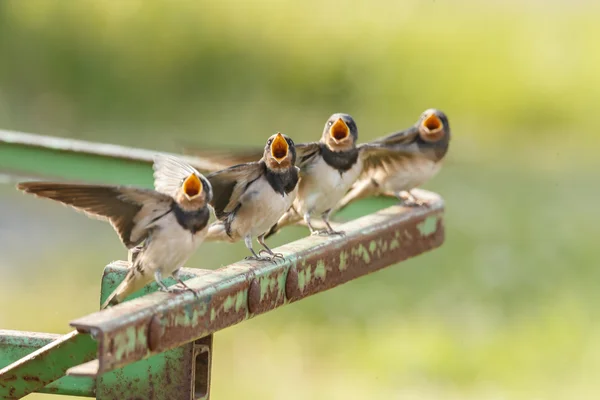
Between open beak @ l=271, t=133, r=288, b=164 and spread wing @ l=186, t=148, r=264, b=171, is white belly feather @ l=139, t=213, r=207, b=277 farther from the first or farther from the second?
spread wing @ l=186, t=148, r=264, b=171

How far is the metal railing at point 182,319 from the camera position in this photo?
317cm

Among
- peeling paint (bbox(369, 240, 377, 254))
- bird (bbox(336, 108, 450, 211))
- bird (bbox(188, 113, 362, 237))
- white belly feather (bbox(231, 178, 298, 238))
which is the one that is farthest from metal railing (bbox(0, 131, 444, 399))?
bird (bbox(336, 108, 450, 211))

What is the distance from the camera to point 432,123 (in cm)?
633

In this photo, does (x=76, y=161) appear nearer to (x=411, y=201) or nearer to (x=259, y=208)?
(x=259, y=208)

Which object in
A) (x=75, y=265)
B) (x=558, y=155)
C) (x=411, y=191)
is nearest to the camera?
(x=411, y=191)

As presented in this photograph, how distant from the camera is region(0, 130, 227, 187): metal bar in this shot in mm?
5051

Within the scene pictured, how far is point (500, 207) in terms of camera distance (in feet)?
36.3

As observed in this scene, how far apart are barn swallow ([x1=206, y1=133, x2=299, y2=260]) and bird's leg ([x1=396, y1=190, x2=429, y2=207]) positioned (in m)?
0.36

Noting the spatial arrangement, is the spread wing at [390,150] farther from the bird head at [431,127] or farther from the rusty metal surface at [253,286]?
the rusty metal surface at [253,286]

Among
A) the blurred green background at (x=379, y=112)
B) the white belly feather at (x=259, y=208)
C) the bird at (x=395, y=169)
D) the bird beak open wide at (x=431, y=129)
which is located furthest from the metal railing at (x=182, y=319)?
the blurred green background at (x=379, y=112)

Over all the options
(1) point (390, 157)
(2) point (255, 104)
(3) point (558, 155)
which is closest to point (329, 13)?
(2) point (255, 104)

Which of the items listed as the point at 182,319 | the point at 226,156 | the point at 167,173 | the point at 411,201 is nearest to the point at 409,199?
the point at 411,201

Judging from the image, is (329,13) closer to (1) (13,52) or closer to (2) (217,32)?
(2) (217,32)

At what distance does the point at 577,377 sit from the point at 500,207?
2.85m
